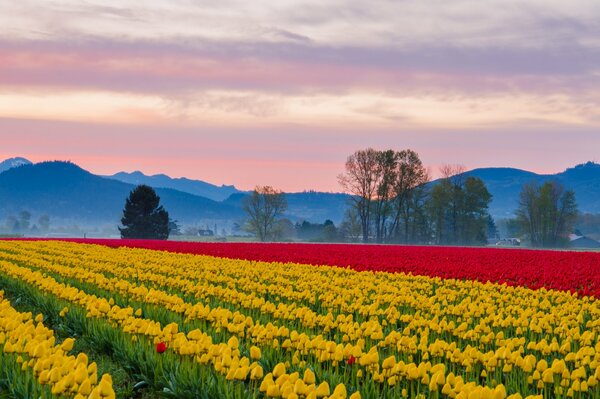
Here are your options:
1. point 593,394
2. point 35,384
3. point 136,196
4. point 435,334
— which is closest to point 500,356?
point 593,394

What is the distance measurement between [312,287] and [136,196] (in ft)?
220

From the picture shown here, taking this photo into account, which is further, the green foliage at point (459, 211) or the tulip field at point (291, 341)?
the green foliage at point (459, 211)

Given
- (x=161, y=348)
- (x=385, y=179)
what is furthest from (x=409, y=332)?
(x=385, y=179)

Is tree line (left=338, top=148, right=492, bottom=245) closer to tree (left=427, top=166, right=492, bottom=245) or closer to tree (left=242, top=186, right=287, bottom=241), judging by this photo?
tree (left=427, top=166, right=492, bottom=245)

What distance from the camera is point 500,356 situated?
8.70m

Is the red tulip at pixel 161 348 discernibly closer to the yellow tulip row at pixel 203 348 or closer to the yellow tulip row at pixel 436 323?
the yellow tulip row at pixel 203 348

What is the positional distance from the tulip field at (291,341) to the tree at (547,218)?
8697 centimetres

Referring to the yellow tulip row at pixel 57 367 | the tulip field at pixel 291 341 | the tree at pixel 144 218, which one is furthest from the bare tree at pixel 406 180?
the yellow tulip row at pixel 57 367

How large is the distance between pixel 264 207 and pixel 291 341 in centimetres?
10355

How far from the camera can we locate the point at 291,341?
991 cm

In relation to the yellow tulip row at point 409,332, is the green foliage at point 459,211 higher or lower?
higher

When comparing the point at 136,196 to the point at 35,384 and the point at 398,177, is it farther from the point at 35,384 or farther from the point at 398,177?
the point at 35,384

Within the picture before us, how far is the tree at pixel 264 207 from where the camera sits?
4427 inches

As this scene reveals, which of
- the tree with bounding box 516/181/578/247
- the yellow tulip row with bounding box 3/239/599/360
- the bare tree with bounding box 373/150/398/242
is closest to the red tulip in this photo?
the yellow tulip row with bounding box 3/239/599/360
